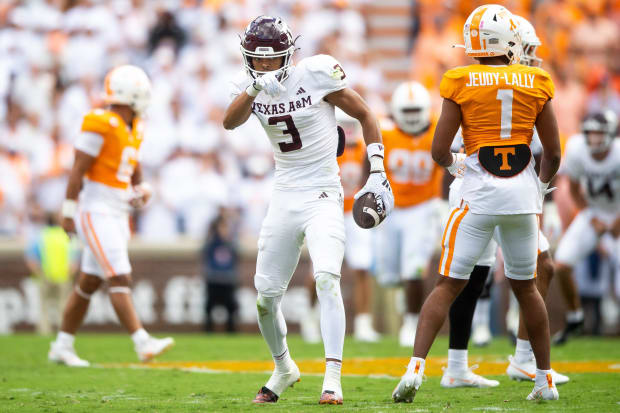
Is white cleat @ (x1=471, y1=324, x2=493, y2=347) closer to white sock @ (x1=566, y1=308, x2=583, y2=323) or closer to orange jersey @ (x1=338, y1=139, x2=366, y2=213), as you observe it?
white sock @ (x1=566, y1=308, x2=583, y2=323)

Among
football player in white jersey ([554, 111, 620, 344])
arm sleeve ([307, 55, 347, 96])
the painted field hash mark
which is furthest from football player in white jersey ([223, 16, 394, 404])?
football player in white jersey ([554, 111, 620, 344])

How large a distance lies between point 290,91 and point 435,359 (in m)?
3.55

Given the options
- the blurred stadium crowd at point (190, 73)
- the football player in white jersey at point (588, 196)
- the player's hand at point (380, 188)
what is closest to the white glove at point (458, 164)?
the player's hand at point (380, 188)

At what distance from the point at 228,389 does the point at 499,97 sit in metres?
2.45

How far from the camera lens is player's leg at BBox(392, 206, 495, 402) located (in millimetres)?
5457

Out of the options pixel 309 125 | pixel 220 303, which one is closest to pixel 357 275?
pixel 220 303

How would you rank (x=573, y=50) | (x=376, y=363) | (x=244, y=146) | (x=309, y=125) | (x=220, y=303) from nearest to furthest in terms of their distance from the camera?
(x=309, y=125) < (x=376, y=363) < (x=220, y=303) < (x=244, y=146) < (x=573, y=50)

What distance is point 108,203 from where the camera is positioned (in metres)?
8.23

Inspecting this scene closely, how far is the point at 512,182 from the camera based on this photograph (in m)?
5.40

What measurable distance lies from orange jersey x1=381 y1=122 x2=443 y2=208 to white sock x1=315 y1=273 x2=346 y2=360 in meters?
4.91

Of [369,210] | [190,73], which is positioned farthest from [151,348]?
[190,73]

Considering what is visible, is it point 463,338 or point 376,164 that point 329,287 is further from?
point 463,338

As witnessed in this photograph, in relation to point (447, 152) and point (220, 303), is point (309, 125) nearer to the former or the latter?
point (447, 152)

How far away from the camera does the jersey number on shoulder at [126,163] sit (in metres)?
8.24
